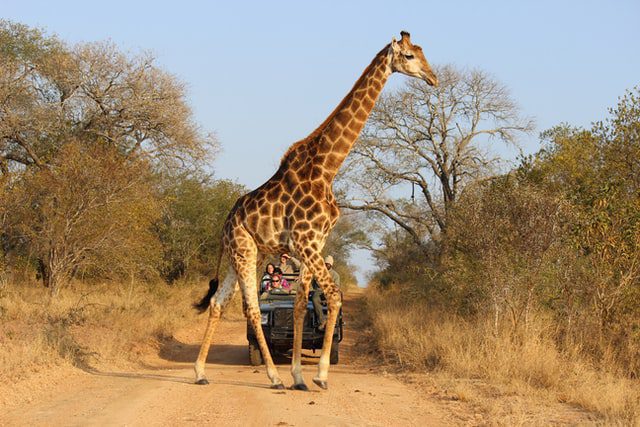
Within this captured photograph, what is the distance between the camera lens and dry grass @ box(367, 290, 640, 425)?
341 inches

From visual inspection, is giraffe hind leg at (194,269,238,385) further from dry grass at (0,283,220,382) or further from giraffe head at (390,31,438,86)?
giraffe head at (390,31,438,86)

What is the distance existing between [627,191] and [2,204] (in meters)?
13.9

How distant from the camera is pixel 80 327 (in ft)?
47.2

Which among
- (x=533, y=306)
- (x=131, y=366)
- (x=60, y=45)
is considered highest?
(x=60, y=45)

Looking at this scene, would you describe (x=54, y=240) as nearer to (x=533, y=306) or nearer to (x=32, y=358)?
(x=32, y=358)

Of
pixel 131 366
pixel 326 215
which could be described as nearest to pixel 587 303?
pixel 326 215

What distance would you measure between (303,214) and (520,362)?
328 cm

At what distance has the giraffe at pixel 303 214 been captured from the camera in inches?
390

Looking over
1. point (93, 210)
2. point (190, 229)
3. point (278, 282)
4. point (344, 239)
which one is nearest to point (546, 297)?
point (278, 282)

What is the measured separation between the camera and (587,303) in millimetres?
13156

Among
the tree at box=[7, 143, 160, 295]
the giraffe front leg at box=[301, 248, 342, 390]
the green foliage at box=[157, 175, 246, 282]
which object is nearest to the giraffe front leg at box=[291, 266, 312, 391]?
the giraffe front leg at box=[301, 248, 342, 390]

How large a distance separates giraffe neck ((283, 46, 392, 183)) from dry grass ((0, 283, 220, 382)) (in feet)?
14.0

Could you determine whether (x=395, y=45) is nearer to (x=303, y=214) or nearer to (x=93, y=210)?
(x=303, y=214)

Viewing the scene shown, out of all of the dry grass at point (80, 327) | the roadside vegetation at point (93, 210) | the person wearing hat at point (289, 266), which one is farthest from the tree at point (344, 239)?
the person wearing hat at point (289, 266)
